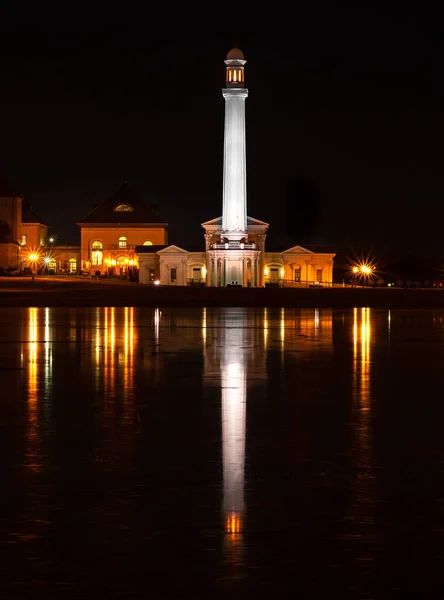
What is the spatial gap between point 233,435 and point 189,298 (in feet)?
197

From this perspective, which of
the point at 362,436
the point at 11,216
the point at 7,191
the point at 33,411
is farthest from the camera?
the point at 7,191

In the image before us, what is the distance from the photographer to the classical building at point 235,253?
352ft

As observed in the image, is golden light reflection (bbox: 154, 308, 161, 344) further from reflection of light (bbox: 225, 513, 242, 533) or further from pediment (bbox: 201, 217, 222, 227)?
pediment (bbox: 201, 217, 222, 227)

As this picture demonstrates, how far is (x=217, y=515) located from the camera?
354 inches

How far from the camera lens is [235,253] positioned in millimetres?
111500

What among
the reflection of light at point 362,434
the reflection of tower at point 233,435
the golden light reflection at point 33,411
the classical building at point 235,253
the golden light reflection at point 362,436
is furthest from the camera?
the classical building at point 235,253

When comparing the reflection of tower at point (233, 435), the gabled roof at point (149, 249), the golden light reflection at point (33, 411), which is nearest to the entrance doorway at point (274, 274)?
the gabled roof at point (149, 249)

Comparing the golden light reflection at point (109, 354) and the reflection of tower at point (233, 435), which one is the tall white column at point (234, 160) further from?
the reflection of tower at point (233, 435)

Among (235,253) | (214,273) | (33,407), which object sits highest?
(235,253)

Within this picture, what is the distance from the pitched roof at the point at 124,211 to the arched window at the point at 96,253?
10.2ft

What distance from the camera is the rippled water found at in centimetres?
737

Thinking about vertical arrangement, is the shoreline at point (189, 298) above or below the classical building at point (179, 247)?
below

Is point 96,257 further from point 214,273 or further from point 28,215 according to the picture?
point 214,273

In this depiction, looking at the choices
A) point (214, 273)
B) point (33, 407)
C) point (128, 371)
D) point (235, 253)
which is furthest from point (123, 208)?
point (33, 407)
